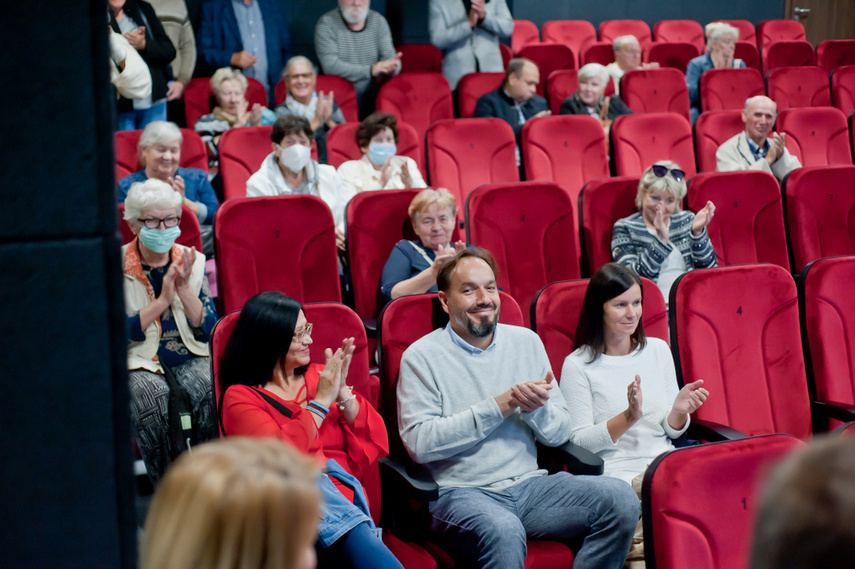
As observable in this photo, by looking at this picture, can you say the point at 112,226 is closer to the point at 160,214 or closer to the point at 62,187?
the point at 62,187

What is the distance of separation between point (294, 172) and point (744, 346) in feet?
3.63

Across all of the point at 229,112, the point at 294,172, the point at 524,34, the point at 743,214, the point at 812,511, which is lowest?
the point at 812,511

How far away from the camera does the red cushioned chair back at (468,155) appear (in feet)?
7.04

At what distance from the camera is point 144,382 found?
4.40 feet

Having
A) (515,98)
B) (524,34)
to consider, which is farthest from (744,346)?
(524,34)

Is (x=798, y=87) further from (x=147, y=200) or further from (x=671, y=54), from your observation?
(x=147, y=200)

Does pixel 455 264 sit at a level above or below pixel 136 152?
below

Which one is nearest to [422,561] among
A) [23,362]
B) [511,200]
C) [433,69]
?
[23,362]

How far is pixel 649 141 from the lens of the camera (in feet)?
7.62

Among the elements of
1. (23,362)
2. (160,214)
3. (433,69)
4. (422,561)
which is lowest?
(422,561)

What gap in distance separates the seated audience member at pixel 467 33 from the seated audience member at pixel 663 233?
1402 millimetres

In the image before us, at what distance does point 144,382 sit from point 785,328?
110cm

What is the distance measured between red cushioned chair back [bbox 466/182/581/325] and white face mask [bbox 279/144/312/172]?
18.7 inches

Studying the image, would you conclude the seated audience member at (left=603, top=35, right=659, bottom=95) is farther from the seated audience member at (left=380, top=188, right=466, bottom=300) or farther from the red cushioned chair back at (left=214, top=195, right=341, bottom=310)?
the red cushioned chair back at (left=214, top=195, right=341, bottom=310)
